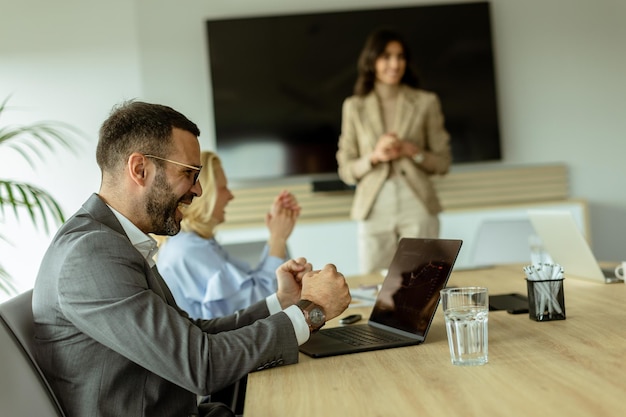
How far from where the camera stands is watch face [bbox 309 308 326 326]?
1595 mm

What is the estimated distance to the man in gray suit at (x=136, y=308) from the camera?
4.59 ft

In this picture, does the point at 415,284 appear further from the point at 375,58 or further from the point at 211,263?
the point at 375,58

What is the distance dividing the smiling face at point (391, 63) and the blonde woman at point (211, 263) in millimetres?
→ 1097

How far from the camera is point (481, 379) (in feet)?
3.97

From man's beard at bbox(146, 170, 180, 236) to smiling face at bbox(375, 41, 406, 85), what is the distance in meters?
2.17

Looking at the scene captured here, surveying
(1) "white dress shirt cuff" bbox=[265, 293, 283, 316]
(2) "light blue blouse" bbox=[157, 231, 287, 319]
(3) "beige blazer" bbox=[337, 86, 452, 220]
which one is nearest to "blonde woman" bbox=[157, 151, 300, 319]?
(2) "light blue blouse" bbox=[157, 231, 287, 319]

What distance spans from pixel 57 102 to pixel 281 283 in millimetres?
3817

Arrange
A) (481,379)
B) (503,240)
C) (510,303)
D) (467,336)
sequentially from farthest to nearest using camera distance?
(503,240) < (510,303) < (467,336) < (481,379)

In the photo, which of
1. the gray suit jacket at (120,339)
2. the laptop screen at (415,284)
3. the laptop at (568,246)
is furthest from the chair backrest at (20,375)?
the laptop at (568,246)

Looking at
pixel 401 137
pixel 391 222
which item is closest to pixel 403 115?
pixel 401 137

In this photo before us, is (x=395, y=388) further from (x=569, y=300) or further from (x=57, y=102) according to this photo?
(x=57, y=102)

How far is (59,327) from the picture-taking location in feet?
4.93

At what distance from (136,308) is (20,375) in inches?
8.4

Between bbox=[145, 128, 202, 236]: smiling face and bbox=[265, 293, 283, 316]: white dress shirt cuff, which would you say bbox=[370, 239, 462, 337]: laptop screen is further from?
bbox=[145, 128, 202, 236]: smiling face
